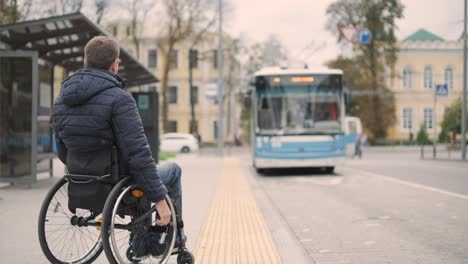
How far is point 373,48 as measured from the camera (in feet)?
172

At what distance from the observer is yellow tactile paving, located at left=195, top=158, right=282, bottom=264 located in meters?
5.35

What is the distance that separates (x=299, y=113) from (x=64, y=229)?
12458 millimetres

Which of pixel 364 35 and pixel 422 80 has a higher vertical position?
pixel 364 35

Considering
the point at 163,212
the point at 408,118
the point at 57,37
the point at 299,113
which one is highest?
the point at 57,37

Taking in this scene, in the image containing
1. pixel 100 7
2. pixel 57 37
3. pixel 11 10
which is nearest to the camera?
pixel 57 37

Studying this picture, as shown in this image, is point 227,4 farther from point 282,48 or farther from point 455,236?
point 455,236

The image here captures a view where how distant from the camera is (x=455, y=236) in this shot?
6.50 meters

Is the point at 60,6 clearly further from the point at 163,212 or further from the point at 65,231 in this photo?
the point at 163,212

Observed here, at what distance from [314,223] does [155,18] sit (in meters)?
34.9

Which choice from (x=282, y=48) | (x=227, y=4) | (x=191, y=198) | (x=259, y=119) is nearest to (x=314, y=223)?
(x=191, y=198)

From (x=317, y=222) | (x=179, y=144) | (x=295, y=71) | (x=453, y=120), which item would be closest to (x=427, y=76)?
(x=453, y=120)

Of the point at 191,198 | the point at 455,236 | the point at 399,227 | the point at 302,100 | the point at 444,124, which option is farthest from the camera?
the point at 444,124

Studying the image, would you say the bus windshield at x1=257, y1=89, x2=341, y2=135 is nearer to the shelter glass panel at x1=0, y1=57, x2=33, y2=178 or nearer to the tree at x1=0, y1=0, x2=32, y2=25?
the shelter glass panel at x1=0, y1=57, x2=33, y2=178

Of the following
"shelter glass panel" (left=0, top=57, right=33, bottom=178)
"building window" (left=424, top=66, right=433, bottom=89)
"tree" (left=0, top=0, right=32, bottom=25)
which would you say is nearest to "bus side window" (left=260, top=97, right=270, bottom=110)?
"shelter glass panel" (left=0, top=57, right=33, bottom=178)
